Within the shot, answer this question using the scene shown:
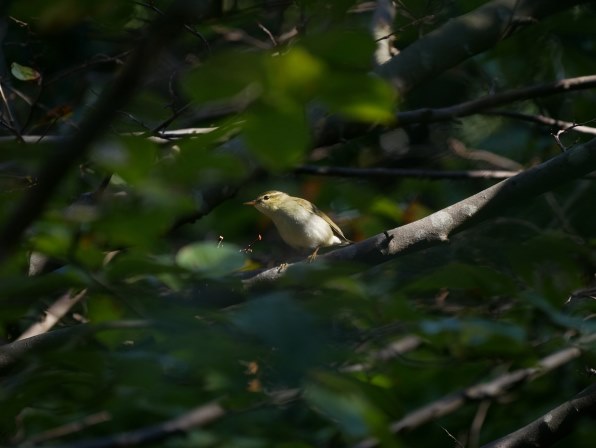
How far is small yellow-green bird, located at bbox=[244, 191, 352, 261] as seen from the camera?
481cm

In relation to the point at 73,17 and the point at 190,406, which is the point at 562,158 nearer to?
the point at 190,406

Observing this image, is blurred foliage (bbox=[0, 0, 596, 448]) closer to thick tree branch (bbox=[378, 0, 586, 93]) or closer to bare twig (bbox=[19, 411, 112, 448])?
bare twig (bbox=[19, 411, 112, 448])

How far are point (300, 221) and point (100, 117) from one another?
13.0 feet

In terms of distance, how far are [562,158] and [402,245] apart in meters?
0.53

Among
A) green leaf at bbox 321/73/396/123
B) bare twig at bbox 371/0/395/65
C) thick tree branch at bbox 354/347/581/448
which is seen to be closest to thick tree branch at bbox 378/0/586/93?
bare twig at bbox 371/0/395/65

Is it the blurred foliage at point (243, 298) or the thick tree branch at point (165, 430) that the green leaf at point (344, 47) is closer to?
the blurred foliage at point (243, 298)

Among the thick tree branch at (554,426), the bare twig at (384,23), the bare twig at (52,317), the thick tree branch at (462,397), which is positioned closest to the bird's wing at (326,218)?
the bare twig at (384,23)

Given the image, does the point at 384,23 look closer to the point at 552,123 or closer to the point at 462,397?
the point at 552,123

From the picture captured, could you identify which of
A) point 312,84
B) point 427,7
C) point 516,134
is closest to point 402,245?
point 427,7

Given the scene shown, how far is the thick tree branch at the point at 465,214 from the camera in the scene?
2.56 meters

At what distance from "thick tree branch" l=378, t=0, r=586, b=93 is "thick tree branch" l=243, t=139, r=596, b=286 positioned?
102 cm

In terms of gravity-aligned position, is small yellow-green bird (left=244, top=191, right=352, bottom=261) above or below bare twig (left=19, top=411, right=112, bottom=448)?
below

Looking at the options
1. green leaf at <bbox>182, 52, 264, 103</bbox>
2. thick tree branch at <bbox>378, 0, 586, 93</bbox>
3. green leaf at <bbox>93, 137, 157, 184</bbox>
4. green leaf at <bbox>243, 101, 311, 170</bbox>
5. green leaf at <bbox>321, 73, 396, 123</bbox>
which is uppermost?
green leaf at <bbox>182, 52, 264, 103</bbox>

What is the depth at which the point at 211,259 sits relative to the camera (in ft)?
4.53
